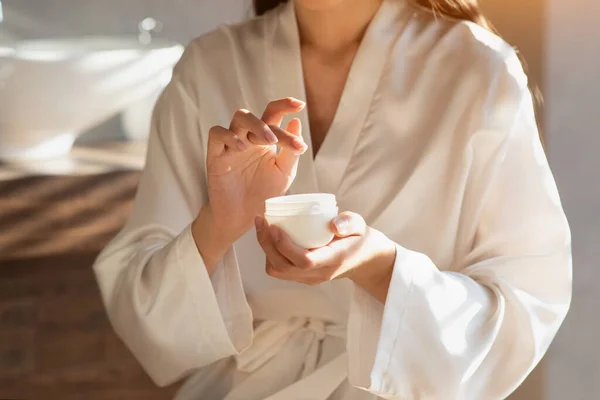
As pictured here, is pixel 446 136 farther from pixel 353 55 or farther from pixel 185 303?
pixel 185 303

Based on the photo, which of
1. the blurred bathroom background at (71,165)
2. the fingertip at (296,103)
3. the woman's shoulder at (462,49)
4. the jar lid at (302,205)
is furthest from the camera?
the blurred bathroom background at (71,165)

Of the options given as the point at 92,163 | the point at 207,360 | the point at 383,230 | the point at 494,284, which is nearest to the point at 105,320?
the point at 92,163

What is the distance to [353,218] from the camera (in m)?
0.86

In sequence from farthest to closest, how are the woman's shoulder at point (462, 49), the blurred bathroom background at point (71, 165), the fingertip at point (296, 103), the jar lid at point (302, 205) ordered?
the blurred bathroom background at point (71, 165) < the woman's shoulder at point (462, 49) < the fingertip at point (296, 103) < the jar lid at point (302, 205)

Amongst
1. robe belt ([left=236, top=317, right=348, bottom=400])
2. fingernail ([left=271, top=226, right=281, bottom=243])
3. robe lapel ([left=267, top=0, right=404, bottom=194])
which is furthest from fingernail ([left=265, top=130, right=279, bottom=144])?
robe belt ([left=236, top=317, right=348, bottom=400])

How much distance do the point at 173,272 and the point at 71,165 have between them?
1.01m

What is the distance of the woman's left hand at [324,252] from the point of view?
2.75 feet

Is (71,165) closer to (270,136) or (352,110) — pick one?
(352,110)

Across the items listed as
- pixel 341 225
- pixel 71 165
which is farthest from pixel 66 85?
pixel 341 225

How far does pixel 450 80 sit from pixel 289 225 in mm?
370

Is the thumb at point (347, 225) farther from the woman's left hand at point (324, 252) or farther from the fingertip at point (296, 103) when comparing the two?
the fingertip at point (296, 103)

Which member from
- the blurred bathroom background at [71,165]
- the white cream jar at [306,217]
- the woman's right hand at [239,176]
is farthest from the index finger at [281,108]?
the blurred bathroom background at [71,165]

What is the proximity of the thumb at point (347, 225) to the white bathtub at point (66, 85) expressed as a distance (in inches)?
49.4

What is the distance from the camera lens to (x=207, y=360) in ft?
3.60
